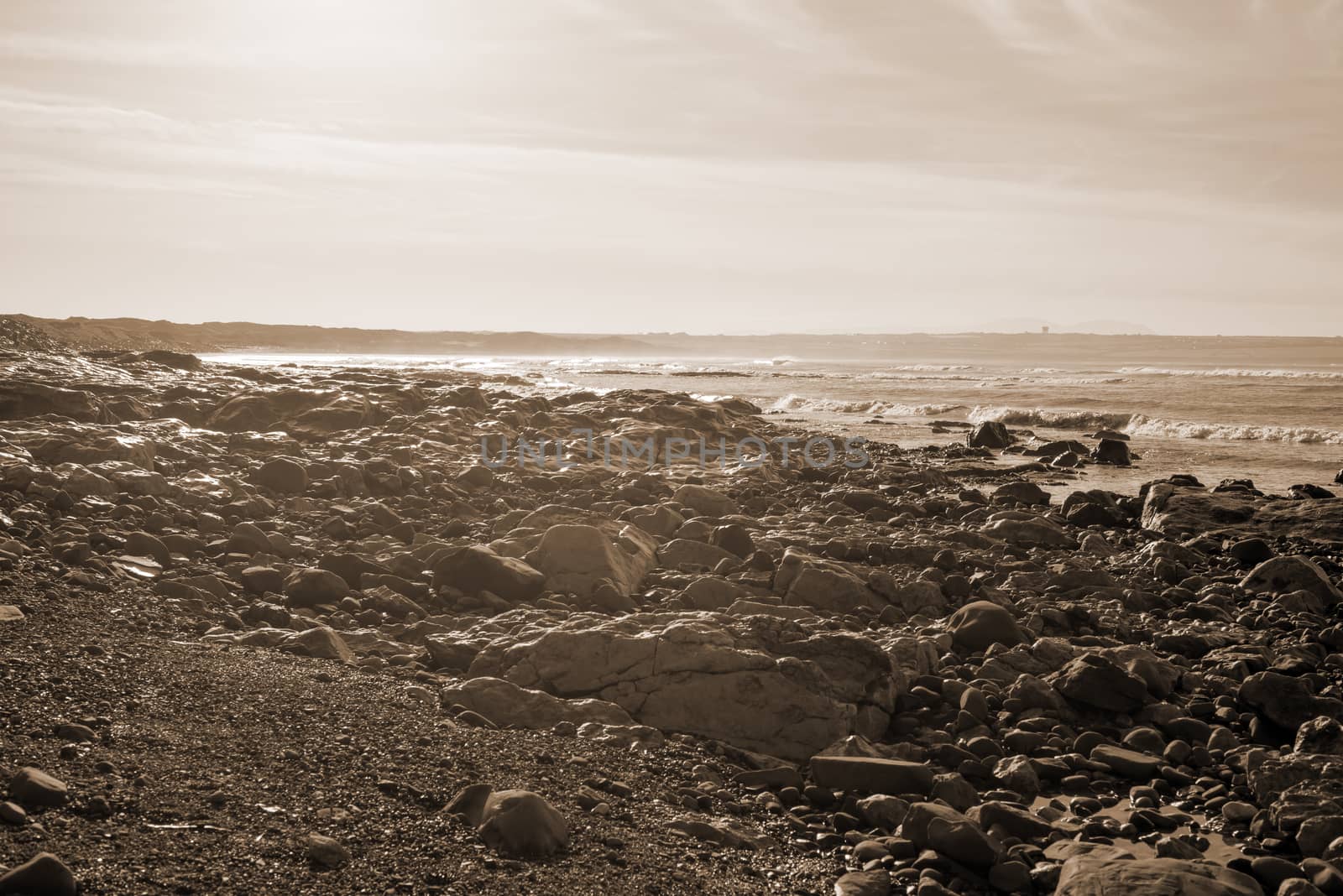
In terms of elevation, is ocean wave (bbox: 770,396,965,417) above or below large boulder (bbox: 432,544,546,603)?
above

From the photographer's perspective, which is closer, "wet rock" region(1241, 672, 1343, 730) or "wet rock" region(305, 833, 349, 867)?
"wet rock" region(305, 833, 349, 867)

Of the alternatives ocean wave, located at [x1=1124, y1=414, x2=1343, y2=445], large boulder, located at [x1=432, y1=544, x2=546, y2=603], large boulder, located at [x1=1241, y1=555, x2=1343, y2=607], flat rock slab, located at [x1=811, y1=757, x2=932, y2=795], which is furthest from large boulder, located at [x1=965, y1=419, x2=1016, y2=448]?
flat rock slab, located at [x1=811, y1=757, x2=932, y2=795]

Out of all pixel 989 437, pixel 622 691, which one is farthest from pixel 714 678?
pixel 989 437

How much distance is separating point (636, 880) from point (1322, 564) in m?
10.00

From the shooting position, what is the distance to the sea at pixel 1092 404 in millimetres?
19734

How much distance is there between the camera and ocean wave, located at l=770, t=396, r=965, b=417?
31078 mm

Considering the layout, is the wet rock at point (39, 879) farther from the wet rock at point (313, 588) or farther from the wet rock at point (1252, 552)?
the wet rock at point (1252, 552)

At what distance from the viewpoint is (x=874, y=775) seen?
17.2ft

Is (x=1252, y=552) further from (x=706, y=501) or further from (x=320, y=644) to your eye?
(x=320, y=644)

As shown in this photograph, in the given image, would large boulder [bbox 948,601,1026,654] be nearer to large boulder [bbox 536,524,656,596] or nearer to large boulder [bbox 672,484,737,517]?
large boulder [bbox 536,524,656,596]

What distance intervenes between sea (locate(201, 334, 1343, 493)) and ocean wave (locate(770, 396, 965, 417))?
63mm

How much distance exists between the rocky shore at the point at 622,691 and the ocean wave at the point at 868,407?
1891 cm

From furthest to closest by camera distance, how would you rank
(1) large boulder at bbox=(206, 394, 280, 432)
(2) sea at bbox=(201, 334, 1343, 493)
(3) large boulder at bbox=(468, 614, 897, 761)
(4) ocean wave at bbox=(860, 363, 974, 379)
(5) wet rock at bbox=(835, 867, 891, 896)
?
(4) ocean wave at bbox=(860, 363, 974, 379) < (2) sea at bbox=(201, 334, 1343, 493) < (1) large boulder at bbox=(206, 394, 280, 432) < (3) large boulder at bbox=(468, 614, 897, 761) < (5) wet rock at bbox=(835, 867, 891, 896)

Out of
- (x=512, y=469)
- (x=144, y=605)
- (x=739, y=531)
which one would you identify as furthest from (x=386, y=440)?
(x=144, y=605)
